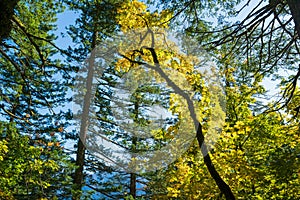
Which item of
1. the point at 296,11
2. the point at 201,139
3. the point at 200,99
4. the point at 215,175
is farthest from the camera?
the point at 200,99

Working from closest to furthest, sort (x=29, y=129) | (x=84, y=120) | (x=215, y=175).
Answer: (x=29, y=129), (x=215, y=175), (x=84, y=120)

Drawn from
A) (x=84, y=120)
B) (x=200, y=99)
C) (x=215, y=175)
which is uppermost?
(x=84, y=120)

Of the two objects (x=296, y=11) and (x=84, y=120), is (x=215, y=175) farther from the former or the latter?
(x=84, y=120)

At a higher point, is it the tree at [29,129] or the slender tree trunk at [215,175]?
the tree at [29,129]

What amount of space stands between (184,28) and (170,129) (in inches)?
61.0

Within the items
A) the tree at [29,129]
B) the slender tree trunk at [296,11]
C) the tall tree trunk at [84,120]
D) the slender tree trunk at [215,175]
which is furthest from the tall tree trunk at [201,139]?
the tall tree trunk at [84,120]

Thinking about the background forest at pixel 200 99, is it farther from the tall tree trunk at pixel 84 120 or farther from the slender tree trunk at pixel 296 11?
the tall tree trunk at pixel 84 120

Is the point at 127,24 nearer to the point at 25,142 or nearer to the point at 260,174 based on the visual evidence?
the point at 25,142

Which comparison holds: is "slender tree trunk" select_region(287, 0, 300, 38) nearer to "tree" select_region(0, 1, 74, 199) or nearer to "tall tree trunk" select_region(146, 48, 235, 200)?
"tree" select_region(0, 1, 74, 199)

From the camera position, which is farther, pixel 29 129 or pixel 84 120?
pixel 84 120

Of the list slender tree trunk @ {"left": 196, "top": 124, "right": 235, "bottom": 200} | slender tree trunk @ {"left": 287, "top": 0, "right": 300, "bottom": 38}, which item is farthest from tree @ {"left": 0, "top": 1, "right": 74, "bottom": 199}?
slender tree trunk @ {"left": 287, "top": 0, "right": 300, "bottom": 38}

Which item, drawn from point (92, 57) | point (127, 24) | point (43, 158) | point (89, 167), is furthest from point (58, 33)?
point (43, 158)

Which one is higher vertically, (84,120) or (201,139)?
(84,120)

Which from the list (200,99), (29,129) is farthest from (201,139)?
(29,129)
